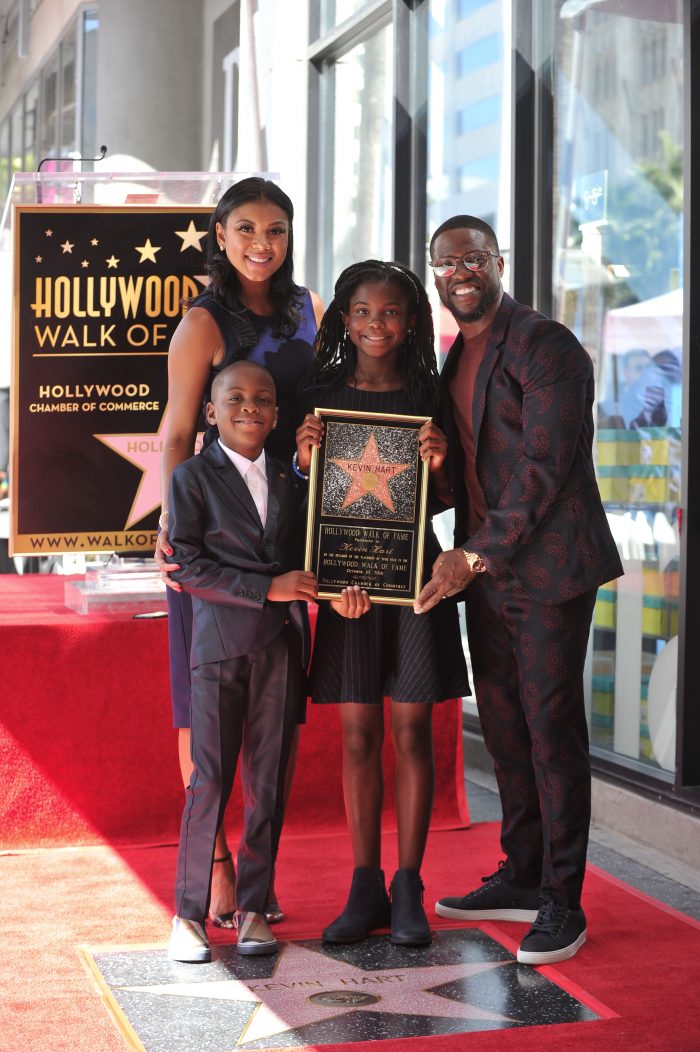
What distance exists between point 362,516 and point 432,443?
227 mm

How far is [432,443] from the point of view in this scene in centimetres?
291

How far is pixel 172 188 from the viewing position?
13.9 feet

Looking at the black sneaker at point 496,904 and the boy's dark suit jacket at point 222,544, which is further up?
the boy's dark suit jacket at point 222,544

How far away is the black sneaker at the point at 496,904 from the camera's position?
325cm

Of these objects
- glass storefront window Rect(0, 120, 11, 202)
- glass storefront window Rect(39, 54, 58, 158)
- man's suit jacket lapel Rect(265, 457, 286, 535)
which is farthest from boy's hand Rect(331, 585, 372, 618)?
glass storefront window Rect(0, 120, 11, 202)

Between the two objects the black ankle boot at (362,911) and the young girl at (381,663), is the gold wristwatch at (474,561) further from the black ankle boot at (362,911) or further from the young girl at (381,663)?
the black ankle boot at (362,911)

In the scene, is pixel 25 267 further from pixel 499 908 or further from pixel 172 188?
pixel 499 908

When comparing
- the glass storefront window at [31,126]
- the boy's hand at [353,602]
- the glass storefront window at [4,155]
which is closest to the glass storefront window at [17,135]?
the glass storefront window at [31,126]

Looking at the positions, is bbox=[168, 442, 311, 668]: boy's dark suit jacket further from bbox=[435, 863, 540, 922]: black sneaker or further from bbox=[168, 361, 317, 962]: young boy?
bbox=[435, 863, 540, 922]: black sneaker

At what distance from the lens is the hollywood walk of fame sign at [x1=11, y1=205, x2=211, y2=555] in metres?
4.15

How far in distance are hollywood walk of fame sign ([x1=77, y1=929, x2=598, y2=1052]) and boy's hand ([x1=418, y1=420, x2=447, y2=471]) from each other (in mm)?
1135

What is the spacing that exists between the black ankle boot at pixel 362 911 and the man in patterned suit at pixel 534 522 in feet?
1.16

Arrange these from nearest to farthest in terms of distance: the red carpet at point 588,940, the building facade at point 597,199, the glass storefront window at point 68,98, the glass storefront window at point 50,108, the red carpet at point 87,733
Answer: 1. the red carpet at point 588,940
2. the red carpet at point 87,733
3. the building facade at point 597,199
4. the glass storefront window at point 68,98
5. the glass storefront window at point 50,108

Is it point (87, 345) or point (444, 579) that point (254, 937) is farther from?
point (87, 345)
